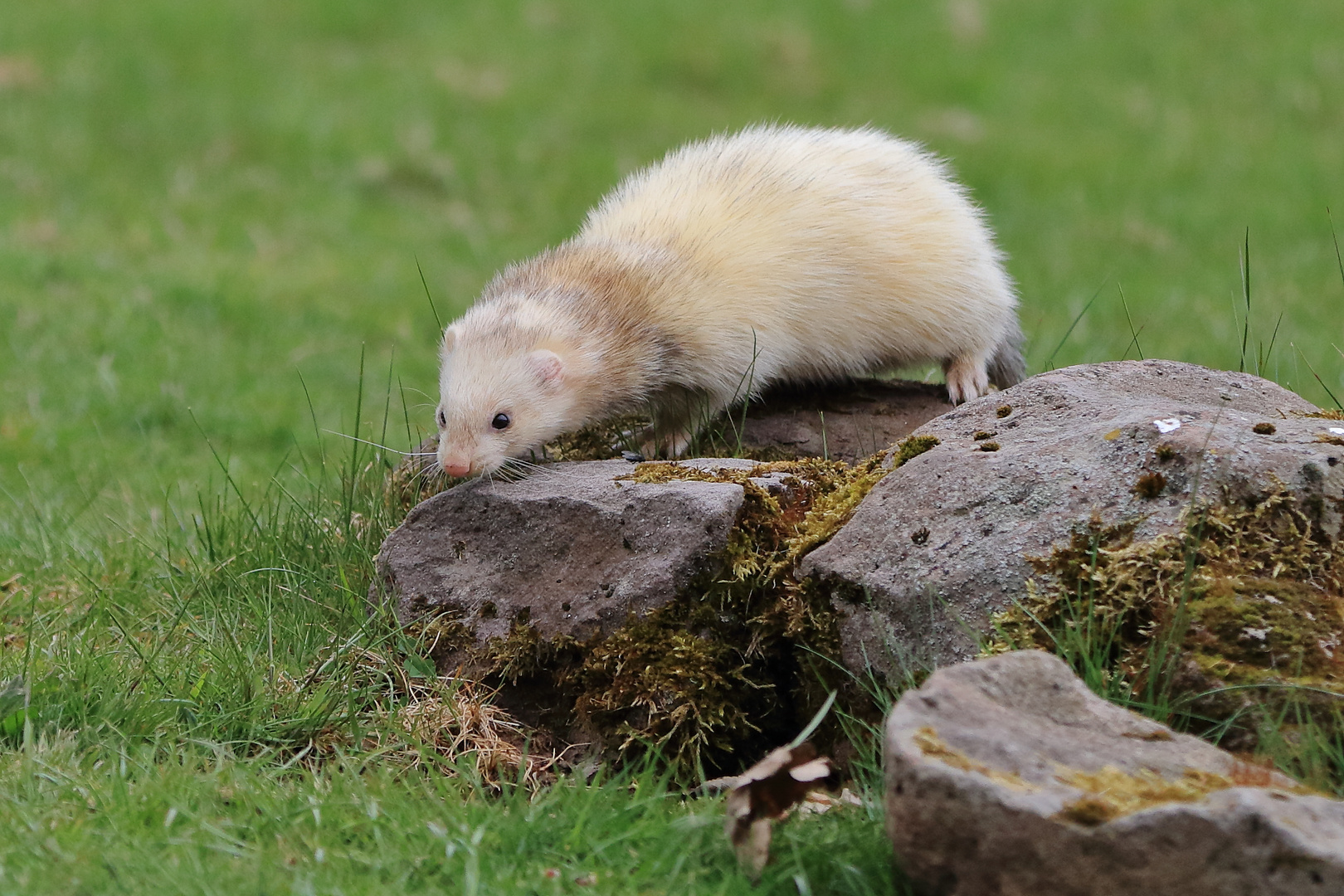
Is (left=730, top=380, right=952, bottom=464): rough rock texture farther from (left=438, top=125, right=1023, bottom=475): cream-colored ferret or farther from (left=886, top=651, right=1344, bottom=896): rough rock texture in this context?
(left=886, top=651, right=1344, bottom=896): rough rock texture

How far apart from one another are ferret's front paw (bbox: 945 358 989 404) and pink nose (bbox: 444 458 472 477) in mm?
1833

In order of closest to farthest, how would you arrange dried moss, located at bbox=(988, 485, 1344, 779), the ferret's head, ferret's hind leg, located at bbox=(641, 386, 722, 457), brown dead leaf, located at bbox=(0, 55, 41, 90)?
dried moss, located at bbox=(988, 485, 1344, 779)
the ferret's head
ferret's hind leg, located at bbox=(641, 386, 722, 457)
brown dead leaf, located at bbox=(0, 55, 41, 90)

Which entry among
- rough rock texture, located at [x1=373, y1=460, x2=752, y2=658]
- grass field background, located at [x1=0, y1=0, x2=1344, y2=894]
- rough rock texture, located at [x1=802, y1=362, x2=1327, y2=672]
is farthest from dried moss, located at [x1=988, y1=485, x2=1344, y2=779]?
rough rock texture, located at [x1=373, y1=460, x2=752, y2=658]

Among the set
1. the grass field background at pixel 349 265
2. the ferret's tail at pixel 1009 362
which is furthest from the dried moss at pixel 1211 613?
the ferret's tail at pixel 1009 362

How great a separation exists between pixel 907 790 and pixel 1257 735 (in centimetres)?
94

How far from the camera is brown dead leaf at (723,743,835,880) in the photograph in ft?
9.61

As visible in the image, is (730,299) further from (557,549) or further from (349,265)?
(349,265)

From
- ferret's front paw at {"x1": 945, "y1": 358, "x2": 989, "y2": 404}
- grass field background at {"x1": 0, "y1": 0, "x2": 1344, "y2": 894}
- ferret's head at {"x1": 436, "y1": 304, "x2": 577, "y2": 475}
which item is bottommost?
grass field background at {"x1": 0, "y1": 0, "x2": 1344, "y2": 894}

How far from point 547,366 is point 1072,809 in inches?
92.7

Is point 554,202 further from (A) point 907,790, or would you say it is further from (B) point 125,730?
(A) point 907,790

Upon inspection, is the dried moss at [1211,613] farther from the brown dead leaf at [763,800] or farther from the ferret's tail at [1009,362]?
the ferret's tail at [1009,362]

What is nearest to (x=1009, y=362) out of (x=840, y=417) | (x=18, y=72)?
(x=840, y=417)

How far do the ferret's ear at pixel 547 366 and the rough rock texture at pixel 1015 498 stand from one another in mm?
1162

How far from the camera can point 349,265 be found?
10.8m
